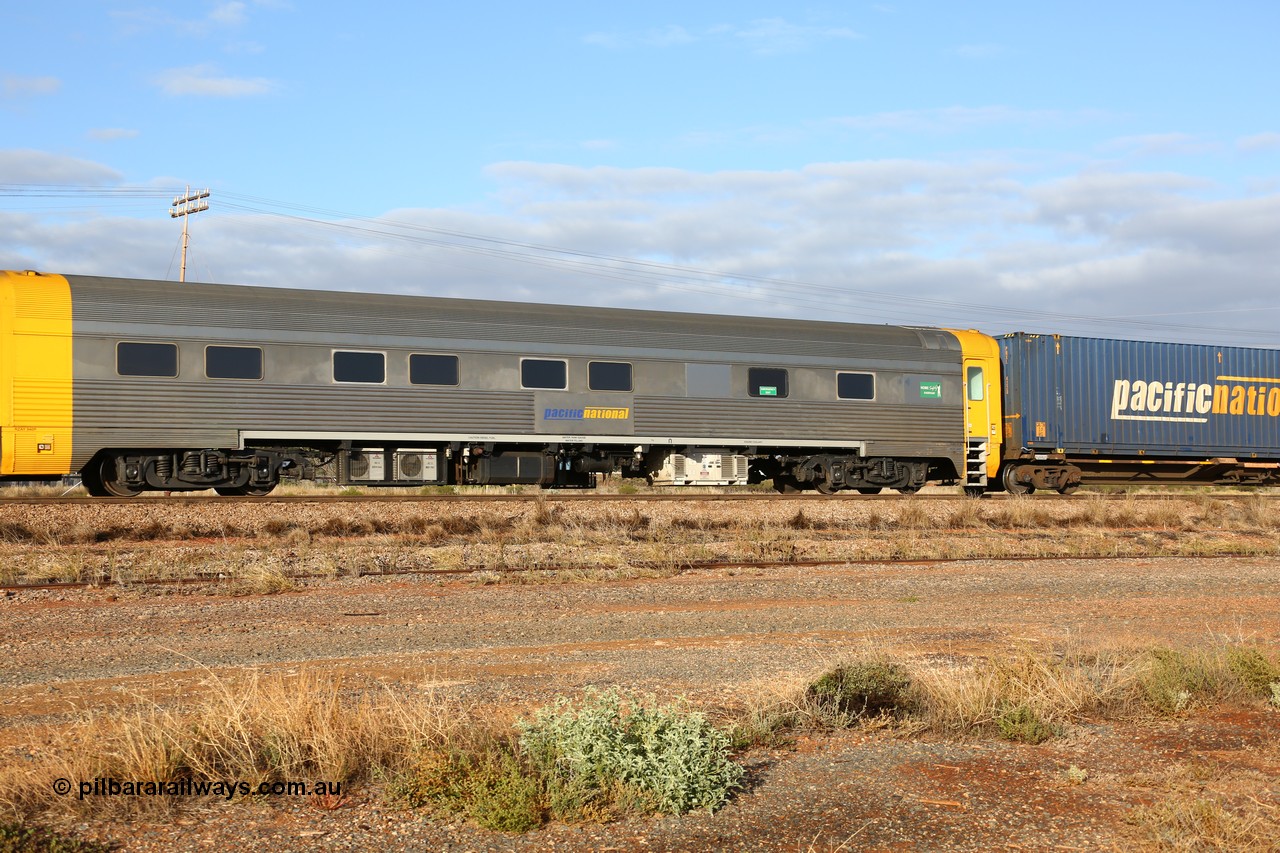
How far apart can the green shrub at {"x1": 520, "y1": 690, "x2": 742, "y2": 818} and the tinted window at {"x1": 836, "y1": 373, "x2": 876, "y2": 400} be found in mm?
16397

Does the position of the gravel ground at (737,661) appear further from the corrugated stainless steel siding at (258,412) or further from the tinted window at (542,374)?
the tinted window at (542,374)

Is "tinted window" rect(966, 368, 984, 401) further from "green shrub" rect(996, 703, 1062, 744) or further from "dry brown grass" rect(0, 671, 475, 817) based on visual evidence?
"dry brown grass" rect(0, 671, 475, 817)

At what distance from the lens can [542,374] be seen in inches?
749

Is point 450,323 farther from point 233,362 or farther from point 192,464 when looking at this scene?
point 192,464

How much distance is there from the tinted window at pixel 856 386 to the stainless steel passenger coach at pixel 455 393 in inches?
1.3

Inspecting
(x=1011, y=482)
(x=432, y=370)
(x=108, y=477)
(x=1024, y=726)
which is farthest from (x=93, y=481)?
(x=1011, y=482)

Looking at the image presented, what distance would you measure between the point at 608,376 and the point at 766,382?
3.09m

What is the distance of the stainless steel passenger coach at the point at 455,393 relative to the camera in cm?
1636

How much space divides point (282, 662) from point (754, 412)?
13823 millimetres

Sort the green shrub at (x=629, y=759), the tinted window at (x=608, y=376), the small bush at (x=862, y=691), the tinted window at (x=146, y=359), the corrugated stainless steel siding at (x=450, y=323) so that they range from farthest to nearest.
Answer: the tinted window at (x=608, y=376) → the corrugated stainless steel siding at (x=450, y=323) → the tinted window at (x=146, y=359) → the small bush at (x=862, y=691) → the green shrub at (x=629, y=759)

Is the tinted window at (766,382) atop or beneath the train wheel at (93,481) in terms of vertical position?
atop

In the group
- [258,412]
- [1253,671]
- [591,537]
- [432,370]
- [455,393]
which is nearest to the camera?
[1253,671]

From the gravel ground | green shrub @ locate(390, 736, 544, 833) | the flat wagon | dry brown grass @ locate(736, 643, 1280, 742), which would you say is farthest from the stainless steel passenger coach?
green shrub @ locate(390, 736, 544, 833)

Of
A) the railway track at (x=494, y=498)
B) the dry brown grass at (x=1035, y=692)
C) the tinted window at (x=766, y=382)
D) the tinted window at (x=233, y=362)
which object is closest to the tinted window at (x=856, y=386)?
the tinted window at (x=766, y=382)
